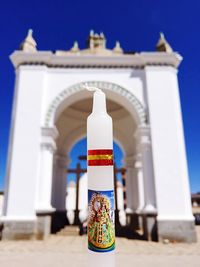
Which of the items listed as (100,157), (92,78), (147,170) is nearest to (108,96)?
(92,78)

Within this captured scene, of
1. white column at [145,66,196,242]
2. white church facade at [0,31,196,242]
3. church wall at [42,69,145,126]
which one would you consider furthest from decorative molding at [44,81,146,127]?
white column at [145,66,196,242]

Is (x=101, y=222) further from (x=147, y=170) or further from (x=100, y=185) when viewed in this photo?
(x=147, y=170)

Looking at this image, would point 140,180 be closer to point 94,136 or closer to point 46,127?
point 46,127

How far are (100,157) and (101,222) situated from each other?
0.68 m

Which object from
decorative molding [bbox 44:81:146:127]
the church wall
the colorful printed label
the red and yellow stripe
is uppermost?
the church wall

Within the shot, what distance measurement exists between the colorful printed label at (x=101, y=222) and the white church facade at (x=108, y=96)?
5.19m

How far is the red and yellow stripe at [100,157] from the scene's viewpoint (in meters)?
2.43

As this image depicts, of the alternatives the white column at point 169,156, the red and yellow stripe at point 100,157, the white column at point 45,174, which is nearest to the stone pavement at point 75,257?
the white column at point 169,156

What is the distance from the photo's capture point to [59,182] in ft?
37.9

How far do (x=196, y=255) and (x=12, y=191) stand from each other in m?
5.50

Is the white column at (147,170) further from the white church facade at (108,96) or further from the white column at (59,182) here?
the white column at (59,182)

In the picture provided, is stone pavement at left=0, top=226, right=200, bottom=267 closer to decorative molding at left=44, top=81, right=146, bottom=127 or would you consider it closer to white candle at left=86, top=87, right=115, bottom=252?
white candle at left=86, top=87, right=115, bottom=252

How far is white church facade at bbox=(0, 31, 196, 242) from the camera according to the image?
701cm

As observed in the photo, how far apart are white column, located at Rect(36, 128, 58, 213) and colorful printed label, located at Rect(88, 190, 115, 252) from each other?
5.22 m
